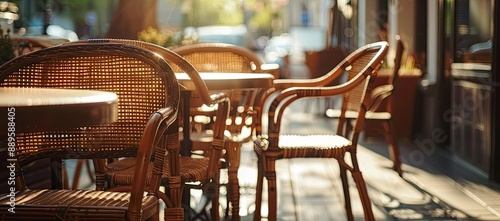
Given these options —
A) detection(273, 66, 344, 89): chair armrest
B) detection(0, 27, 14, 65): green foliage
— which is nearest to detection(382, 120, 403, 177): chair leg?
detection(273, 66, 344, 89): chair armrest

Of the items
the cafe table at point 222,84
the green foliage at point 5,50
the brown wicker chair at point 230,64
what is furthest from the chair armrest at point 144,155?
the green foliage at point 5,50

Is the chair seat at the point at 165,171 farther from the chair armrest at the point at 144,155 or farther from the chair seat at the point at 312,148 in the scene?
the chair armrest at the point at 144,155

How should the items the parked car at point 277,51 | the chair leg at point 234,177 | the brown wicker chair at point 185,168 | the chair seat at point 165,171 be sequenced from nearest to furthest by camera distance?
1. the brown wicker chair at point 185,168
2. the chair seat at point 165,171
3. the chair leg at point 234,177
4. the parked car at point 277,51

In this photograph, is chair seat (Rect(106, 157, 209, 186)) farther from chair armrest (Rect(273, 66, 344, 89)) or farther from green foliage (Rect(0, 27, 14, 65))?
green foliage (Rect(0, 27, 14, 65))

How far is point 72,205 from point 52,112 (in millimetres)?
694

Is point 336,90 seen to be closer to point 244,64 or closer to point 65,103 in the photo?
point 244,64

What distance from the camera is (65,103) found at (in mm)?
1639

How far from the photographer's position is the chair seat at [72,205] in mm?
2201

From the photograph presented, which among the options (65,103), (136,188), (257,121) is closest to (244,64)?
(257,121)

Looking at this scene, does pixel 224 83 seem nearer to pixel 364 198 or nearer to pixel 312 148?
pixel 312 148

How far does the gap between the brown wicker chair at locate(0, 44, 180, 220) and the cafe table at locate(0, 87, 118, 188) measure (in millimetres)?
628

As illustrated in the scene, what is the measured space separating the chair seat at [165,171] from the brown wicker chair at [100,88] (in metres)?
0.21

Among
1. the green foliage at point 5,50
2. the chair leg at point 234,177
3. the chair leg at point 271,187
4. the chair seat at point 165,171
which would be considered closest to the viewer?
the chair seat at point 165,171

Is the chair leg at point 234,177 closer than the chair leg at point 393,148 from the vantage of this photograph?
Yes
